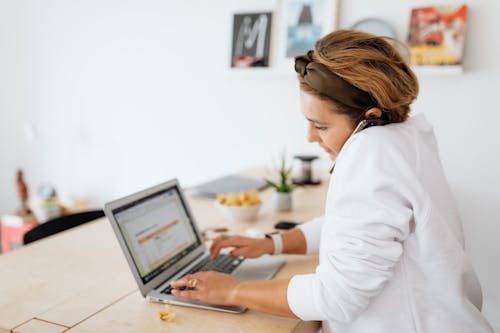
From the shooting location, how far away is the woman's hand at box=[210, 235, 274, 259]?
1268 millimetres

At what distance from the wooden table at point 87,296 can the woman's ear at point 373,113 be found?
1.56 ft

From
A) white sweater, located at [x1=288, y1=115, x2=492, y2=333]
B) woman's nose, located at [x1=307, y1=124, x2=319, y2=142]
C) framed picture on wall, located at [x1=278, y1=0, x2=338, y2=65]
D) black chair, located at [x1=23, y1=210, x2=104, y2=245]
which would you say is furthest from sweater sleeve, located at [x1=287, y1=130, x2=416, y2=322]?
framed picture on wall, located at [x1=278, y1=0, x2=338, y2=65]

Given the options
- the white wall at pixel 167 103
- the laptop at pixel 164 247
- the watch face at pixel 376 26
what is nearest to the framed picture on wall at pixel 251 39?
the white wall at pixel 167 103

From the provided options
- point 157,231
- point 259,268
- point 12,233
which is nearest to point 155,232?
point 157,231

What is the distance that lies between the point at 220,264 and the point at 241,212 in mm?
395

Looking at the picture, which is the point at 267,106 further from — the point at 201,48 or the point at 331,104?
the point at 331,104

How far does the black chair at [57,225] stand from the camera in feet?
5.71

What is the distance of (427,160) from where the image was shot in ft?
3.01

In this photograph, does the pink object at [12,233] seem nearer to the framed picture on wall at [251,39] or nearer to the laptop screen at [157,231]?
the framed picture on wall at [251,39]

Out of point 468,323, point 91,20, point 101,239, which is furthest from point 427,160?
point 91,20

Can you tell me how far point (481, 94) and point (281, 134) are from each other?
3.61ft

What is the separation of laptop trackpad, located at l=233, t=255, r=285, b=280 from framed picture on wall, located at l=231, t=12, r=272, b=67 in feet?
5.19

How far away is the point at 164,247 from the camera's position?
1196 millimetres

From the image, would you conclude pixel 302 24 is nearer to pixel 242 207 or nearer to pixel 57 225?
pixel 242 207
